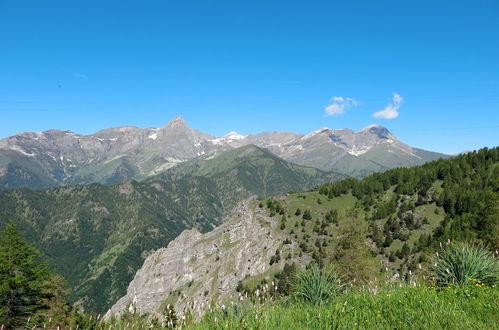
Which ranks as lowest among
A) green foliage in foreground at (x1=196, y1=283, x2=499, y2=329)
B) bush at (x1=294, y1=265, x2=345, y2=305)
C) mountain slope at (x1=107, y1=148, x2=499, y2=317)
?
mountain slope at (x1=107, y1=148, x2=499, y2=317)

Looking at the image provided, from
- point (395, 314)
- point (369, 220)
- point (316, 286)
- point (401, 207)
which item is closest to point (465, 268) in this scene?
point (395, 314)

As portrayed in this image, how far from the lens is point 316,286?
10.9 meters

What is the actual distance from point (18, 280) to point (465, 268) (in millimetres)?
41527

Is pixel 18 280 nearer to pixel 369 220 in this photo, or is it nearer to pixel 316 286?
pixel 316 286

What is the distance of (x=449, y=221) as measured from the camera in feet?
348

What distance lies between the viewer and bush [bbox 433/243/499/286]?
10.4 m

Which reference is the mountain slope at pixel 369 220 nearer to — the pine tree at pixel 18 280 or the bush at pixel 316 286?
the pine tree at pixel 18 280

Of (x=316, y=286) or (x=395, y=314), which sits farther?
(x=316, y=286)

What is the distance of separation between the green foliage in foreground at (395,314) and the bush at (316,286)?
4.19 ft

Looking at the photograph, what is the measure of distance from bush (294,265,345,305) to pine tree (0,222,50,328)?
3618cm

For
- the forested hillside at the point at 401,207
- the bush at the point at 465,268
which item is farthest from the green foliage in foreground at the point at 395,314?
the forested hillside at the point at 401,207

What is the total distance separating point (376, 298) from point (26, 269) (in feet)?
136

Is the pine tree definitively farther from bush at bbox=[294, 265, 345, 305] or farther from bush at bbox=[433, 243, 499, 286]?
bush at bbox=[433, 243, 499, 286]

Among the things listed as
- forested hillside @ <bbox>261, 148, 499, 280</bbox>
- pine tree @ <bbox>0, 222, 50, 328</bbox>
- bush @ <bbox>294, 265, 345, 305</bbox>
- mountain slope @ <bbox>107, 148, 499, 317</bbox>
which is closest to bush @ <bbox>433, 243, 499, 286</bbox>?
bush @ <bbox>294, 265, 345, 305</bbox>
